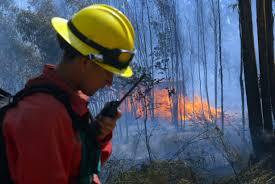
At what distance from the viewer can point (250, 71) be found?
23.2 feet

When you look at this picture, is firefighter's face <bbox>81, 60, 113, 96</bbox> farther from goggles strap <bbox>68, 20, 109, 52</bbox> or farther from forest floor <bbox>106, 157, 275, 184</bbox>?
forest floor <bbox>106, 157, 275, 184</bbox>

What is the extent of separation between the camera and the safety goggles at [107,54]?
158 centimetres

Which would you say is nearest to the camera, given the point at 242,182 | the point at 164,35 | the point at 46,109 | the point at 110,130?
the point at 46,109

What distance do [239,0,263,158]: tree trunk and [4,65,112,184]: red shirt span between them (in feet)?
19.4

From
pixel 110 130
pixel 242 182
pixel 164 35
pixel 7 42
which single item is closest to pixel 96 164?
pixel 110 130

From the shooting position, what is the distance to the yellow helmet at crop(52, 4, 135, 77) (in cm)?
158

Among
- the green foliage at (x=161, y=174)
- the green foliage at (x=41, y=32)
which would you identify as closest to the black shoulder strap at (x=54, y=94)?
the green foliage at (x=161, y=174)

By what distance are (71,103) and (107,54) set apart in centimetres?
23

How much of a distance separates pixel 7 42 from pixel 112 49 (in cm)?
2911

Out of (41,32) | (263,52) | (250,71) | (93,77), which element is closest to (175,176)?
(250,71)

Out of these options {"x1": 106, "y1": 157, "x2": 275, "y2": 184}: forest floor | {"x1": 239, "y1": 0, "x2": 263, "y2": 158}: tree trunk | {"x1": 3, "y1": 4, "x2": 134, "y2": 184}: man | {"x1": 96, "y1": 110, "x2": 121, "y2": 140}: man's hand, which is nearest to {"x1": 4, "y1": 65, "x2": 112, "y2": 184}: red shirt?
{"x1": 3, "y1": 4, "x2": 134, "y2": 184}: man

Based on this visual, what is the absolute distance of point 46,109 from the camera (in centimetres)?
137

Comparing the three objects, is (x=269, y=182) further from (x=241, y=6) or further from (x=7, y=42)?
(x=7, y=42)

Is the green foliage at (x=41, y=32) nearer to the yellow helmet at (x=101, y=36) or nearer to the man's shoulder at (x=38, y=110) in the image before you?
the yellow helmet at (x=101, y=36)
